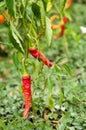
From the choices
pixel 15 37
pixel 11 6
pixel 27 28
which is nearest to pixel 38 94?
pixel 27 28

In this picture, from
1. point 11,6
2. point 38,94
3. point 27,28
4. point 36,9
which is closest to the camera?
point 11,6

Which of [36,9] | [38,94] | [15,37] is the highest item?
[36,9]

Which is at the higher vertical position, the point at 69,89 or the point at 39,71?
the point at 39,71

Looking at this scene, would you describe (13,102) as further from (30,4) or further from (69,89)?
(30,4)

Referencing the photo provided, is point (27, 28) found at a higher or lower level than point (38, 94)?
higher

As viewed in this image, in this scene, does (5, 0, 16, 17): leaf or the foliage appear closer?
(5, 0, 16, 17): leaf

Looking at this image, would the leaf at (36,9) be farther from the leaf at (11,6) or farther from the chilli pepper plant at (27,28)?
the leaf at (11,6)

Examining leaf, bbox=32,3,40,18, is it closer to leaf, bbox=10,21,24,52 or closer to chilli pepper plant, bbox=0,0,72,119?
chilli pepper plant, bbox=0,0,72,119

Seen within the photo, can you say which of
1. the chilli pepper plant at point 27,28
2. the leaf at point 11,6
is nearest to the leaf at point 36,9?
the chilli pepper plant at point 27,28

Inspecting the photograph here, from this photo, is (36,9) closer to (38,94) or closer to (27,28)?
(27,28)

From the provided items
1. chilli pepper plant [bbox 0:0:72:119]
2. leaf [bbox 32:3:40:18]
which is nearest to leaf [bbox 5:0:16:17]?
chilli pepper plant [bbox 0:0:72:119]

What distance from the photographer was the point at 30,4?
2.04m

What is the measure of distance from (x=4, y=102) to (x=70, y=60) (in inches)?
44.2

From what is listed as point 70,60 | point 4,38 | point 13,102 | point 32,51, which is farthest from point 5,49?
point 32,51
